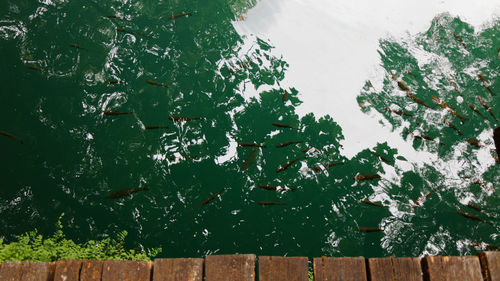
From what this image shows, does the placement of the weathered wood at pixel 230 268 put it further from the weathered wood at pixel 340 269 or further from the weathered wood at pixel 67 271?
the weathered wood at pixel 67 271

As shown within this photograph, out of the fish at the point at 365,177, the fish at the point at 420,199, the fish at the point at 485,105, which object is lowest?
the fish at the point at 420,199

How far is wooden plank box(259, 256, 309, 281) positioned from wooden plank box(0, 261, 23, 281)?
1398 millimetres

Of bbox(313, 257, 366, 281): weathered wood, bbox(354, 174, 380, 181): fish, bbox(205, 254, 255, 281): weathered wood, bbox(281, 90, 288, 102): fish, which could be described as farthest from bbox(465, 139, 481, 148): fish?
bbox(205, 254, 255, 281): weathered wood

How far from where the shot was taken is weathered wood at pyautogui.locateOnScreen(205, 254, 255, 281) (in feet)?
6.13

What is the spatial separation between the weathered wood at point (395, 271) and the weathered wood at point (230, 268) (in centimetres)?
72

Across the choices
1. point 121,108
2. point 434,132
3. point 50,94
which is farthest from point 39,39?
point 434,132

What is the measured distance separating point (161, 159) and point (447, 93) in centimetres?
514

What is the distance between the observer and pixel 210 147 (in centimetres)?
517

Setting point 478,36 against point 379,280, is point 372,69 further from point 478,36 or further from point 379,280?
point 379,280

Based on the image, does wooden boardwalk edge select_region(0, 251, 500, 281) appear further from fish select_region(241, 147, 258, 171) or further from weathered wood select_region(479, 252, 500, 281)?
fish select_region(241, 147, 258, 171)

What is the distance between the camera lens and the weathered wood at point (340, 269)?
1.88 meters

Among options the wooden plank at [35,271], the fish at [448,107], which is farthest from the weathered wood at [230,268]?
the fish at [448,107]

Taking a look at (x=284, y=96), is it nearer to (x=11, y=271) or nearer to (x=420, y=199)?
(x=420, y=199)

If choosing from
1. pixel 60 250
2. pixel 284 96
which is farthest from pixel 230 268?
pixel 284 96
